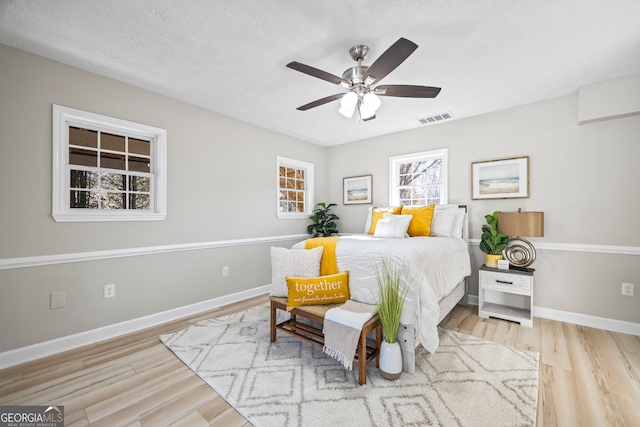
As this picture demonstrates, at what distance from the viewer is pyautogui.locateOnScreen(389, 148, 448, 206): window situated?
386 centimetres

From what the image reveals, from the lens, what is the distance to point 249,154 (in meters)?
3.85

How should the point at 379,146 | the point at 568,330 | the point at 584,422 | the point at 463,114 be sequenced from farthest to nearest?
the point at 379,146
the point at 463,114
the point at 568,330
the point at 584,422

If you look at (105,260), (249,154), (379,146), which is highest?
(379,146)

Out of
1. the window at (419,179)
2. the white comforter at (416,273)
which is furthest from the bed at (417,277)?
the window at (419,179)

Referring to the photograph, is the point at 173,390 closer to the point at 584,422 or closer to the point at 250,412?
the point at 250,412

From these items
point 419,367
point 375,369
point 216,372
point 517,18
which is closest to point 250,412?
point 216,372

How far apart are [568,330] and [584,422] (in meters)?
1.60

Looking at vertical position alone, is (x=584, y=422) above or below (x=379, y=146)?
below

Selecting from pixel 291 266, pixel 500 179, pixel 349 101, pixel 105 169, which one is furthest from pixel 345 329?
pixel 500 179

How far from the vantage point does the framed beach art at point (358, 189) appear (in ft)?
15.0

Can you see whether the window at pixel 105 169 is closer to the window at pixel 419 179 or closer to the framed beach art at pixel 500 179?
the window at pixel 419 179

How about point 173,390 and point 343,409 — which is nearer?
point 343,409

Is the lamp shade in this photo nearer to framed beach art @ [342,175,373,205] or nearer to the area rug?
the area rug

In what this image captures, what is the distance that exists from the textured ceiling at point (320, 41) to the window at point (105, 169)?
0.49m
